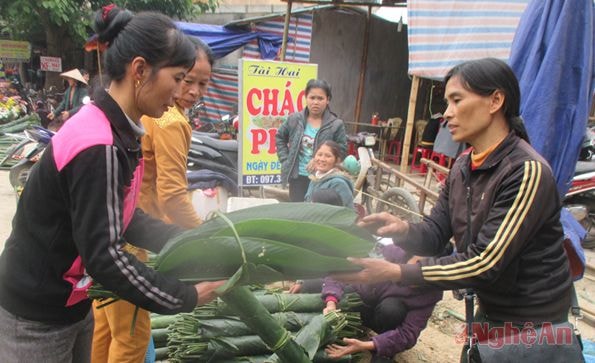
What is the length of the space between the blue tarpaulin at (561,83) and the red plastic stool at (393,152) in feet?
23.8

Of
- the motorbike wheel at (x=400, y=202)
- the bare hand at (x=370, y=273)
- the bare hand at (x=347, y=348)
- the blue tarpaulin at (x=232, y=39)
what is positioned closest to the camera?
the bare hand at (x=370, y=273)

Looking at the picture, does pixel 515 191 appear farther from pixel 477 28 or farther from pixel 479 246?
pixel 477 28

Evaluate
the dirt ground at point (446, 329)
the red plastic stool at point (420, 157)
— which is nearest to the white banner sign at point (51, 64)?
the dirt ground at point (446, 329)

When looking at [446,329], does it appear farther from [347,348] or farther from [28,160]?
[28,160]

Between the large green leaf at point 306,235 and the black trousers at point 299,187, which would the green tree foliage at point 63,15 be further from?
the large green leaf at point 306,235

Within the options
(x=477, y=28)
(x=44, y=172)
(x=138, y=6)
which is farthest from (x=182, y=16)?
(x=44, y=172)

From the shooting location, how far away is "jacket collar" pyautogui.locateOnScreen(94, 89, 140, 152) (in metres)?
1.32

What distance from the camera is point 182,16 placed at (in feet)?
41.8

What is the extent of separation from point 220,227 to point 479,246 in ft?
3.13

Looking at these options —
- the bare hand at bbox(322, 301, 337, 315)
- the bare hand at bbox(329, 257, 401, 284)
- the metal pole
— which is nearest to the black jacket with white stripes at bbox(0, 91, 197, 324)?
the bare hand at bbox(329, 257, 401, 284)

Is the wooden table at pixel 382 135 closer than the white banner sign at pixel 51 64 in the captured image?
Yes

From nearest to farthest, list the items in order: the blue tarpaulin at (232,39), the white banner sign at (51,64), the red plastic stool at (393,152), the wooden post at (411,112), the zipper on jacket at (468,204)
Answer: the zipper on jacket at (468,204) → the wooden post at (411,112) → the red plastic stool at (393,152) → the blue tarpaulin at (232,39) → the white banner sign at (51,64)

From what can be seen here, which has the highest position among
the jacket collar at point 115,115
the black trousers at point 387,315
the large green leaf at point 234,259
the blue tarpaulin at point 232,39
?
the blue tarpaulin at point 232,39

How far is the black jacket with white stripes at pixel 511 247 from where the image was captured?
1537 mm
